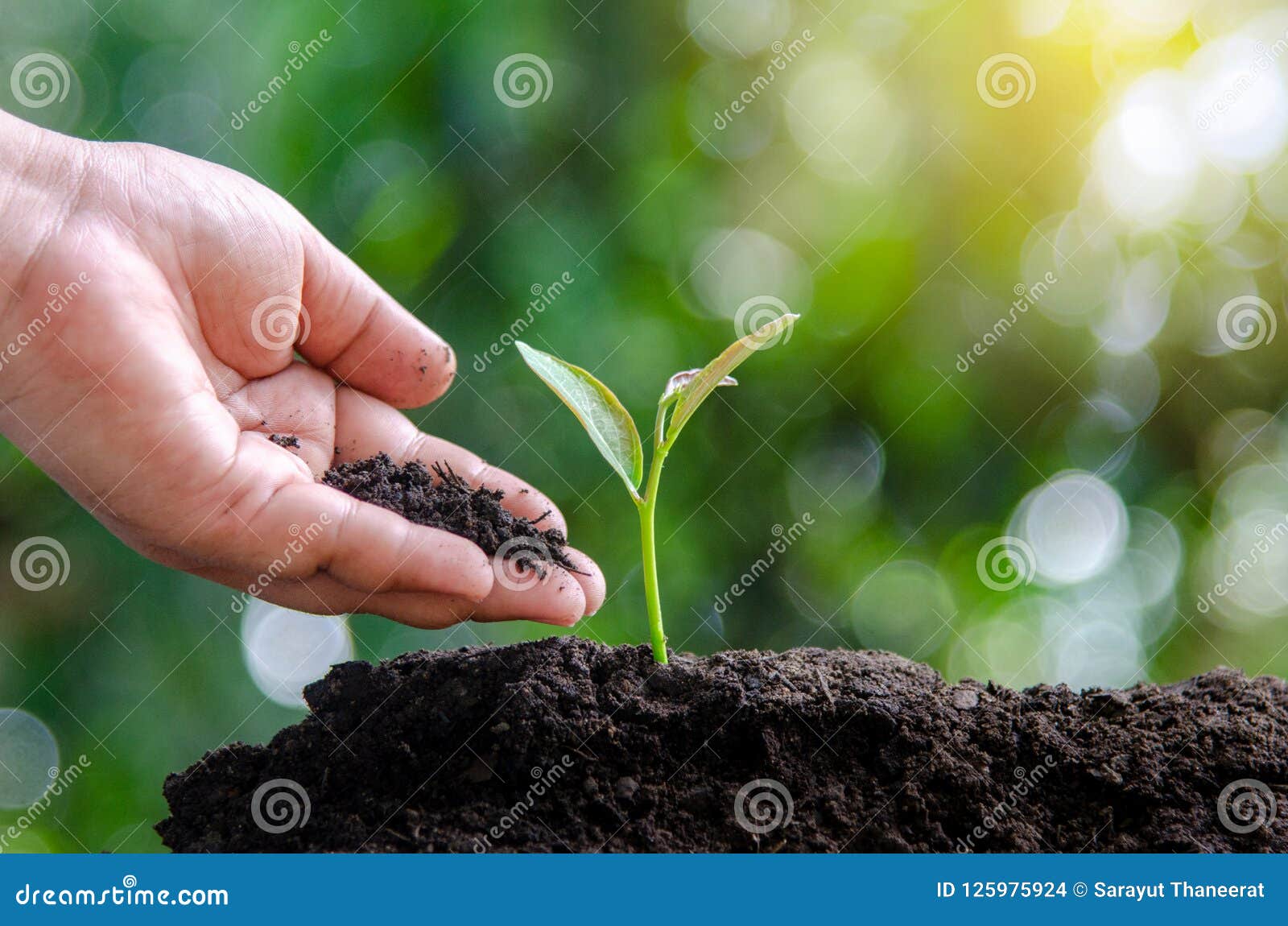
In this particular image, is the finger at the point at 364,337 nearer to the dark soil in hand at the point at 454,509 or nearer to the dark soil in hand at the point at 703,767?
the dark soil in hand at the point at 454,509

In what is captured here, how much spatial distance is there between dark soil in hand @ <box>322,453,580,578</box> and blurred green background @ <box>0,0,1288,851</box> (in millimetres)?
724

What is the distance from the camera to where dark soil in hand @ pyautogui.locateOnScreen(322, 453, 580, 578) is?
104 centimetres

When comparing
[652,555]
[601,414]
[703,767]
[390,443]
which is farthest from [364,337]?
[703,767]

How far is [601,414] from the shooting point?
3.25 ft


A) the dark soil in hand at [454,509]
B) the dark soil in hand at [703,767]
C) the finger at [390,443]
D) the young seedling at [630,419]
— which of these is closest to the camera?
the dark soil in hand at [703,767]

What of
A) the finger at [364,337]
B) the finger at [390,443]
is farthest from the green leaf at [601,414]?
the finger at [364,337]

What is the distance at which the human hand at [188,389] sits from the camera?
3.27 ft

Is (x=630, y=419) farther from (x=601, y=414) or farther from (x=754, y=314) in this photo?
(x=754, y=314)

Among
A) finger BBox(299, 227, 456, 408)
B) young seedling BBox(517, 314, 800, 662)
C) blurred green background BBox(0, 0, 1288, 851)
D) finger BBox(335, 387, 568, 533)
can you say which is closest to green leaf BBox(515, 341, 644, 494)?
young seedling BBox(517, 314, 800, 662)

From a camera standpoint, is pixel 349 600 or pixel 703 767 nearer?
pixel 703 767

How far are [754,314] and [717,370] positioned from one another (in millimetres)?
996

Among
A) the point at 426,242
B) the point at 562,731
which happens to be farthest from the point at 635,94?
the point at 562,731

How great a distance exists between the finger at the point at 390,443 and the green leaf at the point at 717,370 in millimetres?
356
